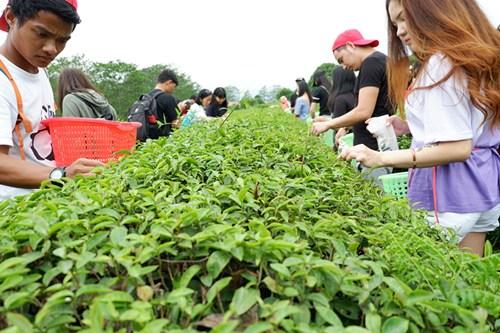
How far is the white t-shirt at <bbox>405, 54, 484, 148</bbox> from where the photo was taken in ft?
5.84

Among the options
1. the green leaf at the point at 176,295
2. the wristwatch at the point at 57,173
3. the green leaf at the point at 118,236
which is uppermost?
the wristwatch at the point at 57,173

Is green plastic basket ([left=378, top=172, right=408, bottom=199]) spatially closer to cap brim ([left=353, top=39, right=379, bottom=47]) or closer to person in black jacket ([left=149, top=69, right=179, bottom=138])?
cap brim ([left=353, top=39, right=379, bottom=47])

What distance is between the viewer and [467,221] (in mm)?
1900

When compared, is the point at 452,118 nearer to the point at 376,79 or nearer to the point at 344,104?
the point at 376,79

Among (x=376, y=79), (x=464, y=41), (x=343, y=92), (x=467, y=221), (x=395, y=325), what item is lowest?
(x=467, y=221)

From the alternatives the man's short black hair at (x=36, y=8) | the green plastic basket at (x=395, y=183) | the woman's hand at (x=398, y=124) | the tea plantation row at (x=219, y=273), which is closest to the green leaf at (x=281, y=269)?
the tea plantation row at (x=219, y=273)

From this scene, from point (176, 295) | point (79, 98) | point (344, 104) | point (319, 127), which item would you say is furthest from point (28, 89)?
point (344, 104)

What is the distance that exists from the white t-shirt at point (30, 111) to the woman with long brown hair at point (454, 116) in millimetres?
1412

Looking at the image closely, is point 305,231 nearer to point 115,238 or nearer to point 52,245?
point 115,238

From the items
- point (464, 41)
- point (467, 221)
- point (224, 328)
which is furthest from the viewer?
point (467, 221)

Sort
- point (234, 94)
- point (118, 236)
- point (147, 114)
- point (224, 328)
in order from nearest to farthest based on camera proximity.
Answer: point (224, 328)
point (118, 236)
point (234, 94)
point (147, 114)

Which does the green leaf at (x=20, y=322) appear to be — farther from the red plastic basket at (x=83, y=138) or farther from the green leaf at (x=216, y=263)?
the red plastic basket at (x=83, y=138)

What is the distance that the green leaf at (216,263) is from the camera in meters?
0.89

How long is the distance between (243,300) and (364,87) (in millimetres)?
2851
